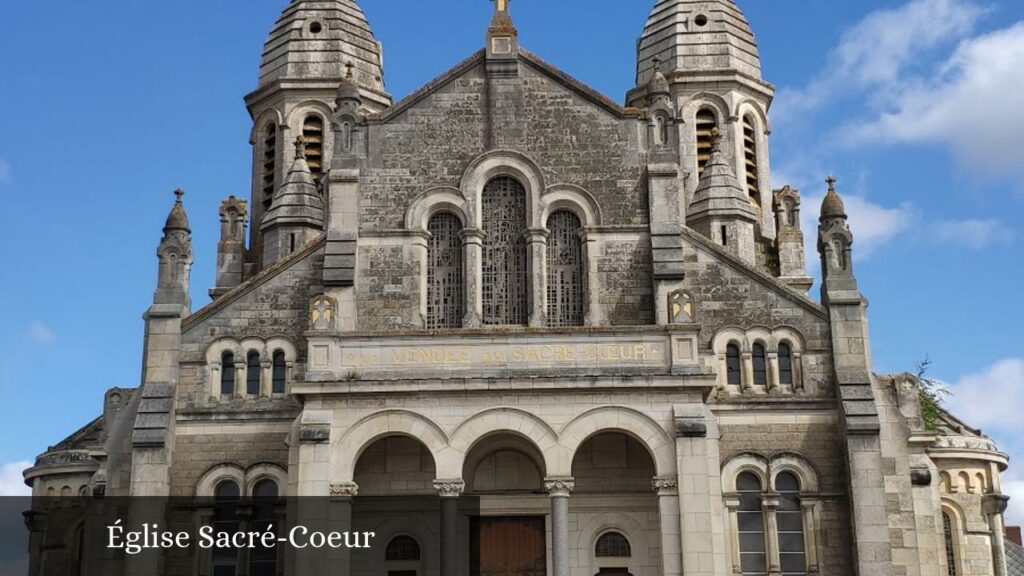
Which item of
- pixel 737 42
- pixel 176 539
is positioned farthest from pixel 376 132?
pixel 737 42

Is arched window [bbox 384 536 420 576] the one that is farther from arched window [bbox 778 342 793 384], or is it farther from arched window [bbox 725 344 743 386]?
arched window [bbox 778 342 793 384]

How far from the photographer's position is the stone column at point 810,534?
37.0 m

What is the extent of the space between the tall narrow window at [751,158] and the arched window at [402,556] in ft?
69.1

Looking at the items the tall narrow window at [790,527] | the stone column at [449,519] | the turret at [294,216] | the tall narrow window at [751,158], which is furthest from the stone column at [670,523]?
the tall narrow window at [751,158]

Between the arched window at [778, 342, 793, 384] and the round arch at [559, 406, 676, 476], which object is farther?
the arched window at [778, 342, 793, 384]

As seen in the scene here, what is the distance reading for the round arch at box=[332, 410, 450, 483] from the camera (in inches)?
1411

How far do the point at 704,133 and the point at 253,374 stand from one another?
2123cm

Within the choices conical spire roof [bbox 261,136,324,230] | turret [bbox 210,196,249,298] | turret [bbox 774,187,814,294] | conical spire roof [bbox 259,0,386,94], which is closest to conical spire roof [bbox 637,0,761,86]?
turret [bbox 774,187,814,294]

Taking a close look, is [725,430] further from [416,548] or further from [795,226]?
[795,226]

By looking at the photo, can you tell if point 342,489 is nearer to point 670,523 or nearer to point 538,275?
point 670,523

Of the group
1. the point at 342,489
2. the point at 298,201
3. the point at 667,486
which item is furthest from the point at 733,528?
the point at 298,201

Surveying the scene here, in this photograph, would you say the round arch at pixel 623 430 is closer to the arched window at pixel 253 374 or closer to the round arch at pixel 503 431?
the round arch at pixel 503 431

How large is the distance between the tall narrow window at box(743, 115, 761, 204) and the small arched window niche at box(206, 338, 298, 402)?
20993 mm

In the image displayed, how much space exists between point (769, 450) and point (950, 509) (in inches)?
509
